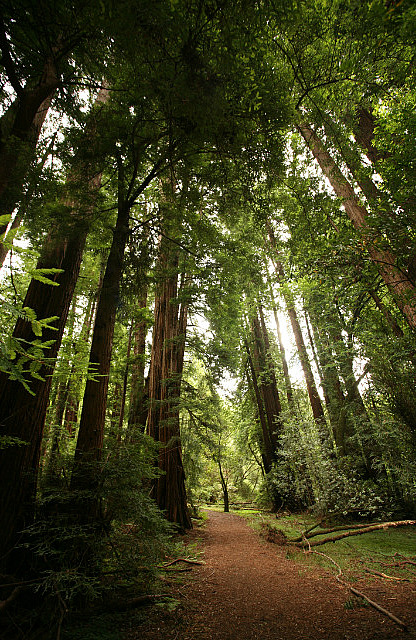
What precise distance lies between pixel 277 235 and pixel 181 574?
544 inches

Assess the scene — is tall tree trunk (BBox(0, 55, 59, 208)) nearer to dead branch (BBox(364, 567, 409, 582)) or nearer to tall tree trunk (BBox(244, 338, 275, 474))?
dead branch (BBox(364, 567, 409, 582))

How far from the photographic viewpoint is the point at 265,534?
786 cm

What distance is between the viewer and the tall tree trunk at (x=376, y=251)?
5.09 m

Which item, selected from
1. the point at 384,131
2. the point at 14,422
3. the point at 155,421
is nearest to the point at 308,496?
the point at 155,421

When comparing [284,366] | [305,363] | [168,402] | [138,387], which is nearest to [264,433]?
[284,366]

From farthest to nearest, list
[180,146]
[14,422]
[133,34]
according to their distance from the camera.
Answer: [180,146] < [14,422] < [133,34]

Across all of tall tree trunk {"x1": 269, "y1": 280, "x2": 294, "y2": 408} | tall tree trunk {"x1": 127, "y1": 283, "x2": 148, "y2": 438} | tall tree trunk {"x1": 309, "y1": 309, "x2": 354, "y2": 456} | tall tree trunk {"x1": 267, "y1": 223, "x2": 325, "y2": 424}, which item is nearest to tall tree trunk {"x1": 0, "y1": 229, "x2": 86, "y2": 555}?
tall tree trunk {"x1": 127, "y1": 283, "x2": 148, "y2": 438}

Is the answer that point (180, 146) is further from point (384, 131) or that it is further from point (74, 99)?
point (384, 131)

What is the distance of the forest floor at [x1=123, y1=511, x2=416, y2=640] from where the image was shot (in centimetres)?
281

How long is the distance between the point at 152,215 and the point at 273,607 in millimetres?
6219

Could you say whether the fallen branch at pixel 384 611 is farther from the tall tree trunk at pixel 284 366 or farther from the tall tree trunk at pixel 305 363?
the tall tree trunk at pixel 284 366

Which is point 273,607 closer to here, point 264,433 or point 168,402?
point 168,402

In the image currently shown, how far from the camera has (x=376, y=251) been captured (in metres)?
5.62

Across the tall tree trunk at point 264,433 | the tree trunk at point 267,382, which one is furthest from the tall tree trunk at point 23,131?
the tall tree trunk at point 264,433
